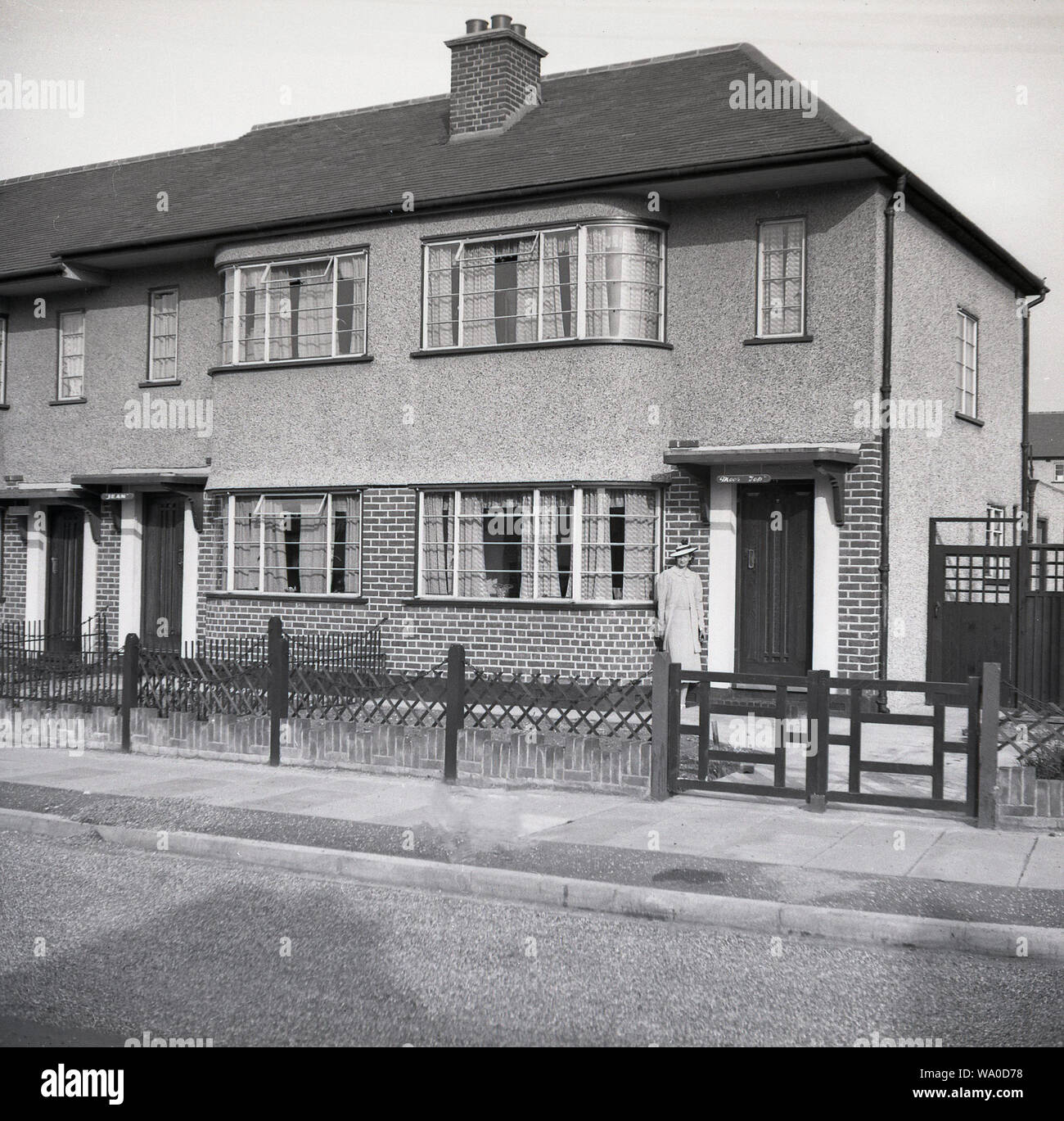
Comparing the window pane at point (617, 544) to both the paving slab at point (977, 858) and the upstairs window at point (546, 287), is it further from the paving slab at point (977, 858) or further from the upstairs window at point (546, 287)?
the paving slab at point (977, 858)

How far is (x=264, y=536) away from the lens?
1902 centimetres

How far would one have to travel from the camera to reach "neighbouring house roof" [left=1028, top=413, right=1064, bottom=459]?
72625mm

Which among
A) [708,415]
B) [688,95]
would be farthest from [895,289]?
[688,95]

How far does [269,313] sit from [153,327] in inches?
115

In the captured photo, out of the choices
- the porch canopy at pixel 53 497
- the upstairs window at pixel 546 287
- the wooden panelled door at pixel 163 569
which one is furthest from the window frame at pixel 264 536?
the porch canopy at pixel 53 497

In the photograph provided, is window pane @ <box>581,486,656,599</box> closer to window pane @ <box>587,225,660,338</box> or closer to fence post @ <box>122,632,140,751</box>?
window pane @ <box>587,225,660,338</box>

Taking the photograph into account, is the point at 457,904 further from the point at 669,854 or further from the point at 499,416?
the point at 499,416

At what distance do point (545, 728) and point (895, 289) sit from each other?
290 inches

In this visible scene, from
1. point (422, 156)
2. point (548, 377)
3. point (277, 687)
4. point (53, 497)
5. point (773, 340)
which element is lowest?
point (277, 687)

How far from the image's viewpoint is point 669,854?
873 cm

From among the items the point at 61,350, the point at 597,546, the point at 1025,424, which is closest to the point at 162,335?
the point at 61,350

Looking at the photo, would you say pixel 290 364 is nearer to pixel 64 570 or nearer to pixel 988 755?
pixel 64 570

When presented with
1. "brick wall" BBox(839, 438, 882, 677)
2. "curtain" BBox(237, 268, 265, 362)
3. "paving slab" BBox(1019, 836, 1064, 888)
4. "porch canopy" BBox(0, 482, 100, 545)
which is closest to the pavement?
"paving slab" BBox(1019, 836, 1064, 888)

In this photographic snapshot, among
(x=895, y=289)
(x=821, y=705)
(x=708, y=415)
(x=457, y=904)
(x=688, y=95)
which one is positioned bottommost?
(x=457, y=904)
